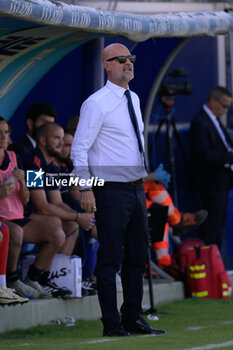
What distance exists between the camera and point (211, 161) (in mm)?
11180

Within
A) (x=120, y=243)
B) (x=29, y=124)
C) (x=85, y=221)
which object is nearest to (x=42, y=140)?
(x=29, y=124)

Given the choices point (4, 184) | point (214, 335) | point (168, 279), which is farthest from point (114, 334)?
point (168, 279)

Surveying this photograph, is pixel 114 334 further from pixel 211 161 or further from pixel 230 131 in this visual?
pixel 230 131

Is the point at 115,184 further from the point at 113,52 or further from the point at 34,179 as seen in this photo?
the point at 34,179

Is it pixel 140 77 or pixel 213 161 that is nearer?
pixel 140 77

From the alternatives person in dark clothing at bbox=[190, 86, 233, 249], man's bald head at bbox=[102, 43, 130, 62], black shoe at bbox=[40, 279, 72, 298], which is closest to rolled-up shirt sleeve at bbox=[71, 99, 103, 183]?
man's bald head at bbox=[102, 43, 130, 62]

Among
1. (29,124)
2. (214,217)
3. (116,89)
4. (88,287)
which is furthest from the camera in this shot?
(214,217)

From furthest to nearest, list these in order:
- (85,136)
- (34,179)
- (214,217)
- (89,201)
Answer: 1. (214,217)
2. (34,179)
3. (85,136)
4. (89,201)

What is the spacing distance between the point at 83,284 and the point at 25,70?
6.36 ft

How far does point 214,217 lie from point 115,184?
15.8 ft

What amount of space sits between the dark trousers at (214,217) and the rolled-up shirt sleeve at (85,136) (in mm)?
4851

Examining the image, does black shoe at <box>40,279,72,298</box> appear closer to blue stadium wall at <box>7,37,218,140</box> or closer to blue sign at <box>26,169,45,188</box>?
blue sign at <box>26,169,45,188</box>

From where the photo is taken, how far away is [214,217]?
11.3 m

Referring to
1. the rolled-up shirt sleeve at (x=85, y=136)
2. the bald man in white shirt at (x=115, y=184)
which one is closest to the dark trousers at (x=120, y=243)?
the bald man in white shirt at (x=115, y=184)
